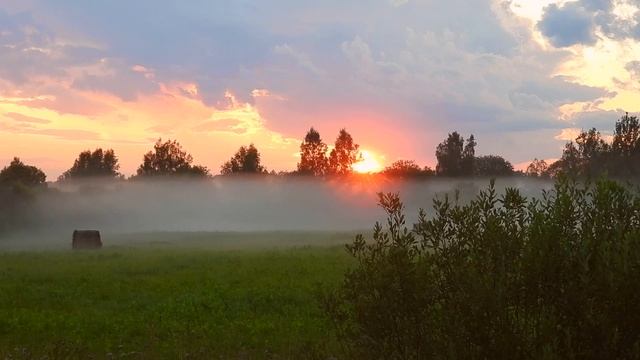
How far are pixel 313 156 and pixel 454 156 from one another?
112ft

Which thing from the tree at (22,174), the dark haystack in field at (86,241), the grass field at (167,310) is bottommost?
the grass field at (167,310)

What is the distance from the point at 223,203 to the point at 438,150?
5621 cm

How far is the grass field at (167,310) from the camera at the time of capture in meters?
14.7

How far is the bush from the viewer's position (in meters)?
5.63

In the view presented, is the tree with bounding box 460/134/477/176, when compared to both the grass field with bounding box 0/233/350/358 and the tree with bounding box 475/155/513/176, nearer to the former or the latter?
the tree with bounding box 475/155/513/176

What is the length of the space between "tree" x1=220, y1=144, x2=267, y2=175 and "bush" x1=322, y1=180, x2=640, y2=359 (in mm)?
152835

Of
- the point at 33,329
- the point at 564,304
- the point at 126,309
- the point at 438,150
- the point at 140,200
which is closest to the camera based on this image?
the point at 564,304

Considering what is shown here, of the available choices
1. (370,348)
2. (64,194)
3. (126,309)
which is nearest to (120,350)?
(126,309)

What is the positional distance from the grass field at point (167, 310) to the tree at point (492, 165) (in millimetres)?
119800

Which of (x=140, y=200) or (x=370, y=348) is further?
(x=140, y=200)

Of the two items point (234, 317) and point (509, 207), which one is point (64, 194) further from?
point (509, 207)

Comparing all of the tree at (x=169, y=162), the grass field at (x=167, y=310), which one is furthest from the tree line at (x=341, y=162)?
the grass field at (x=167, y=310)

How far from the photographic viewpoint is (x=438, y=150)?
470ft

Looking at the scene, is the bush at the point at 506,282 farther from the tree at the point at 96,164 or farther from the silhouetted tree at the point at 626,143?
the tree at the point at 96,164
